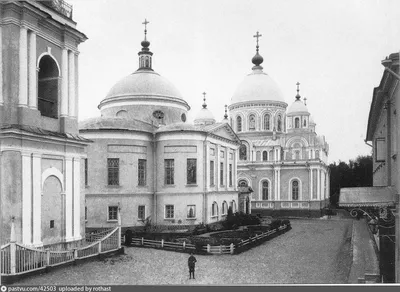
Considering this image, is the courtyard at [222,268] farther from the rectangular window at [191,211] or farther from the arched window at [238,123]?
the arched window at [238,123]

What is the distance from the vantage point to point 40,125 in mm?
14984

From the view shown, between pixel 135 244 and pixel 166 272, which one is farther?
pixel 135 244

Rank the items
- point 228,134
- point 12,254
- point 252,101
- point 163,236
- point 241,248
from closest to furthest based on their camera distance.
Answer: point 12,254 → point 241,248 → point 163,236 → point 228,134 → point 252,101

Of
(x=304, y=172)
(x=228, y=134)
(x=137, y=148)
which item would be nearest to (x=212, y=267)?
(x=137, y=148)

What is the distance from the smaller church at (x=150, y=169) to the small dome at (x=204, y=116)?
2060 cm

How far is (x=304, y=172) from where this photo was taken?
4466 centimetres

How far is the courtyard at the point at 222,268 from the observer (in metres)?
13.8

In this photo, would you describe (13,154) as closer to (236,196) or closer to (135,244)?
(135,244)

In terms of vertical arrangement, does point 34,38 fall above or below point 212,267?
above

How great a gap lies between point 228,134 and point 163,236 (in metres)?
12.0

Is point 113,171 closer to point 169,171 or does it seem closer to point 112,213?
point 112,213

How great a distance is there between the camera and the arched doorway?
50.1ft

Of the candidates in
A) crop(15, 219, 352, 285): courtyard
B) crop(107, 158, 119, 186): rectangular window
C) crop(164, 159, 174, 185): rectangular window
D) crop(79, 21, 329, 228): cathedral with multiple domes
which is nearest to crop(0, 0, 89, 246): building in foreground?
crop(15, 219, 352, 285): courtyard

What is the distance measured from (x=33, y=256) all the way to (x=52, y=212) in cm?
199
